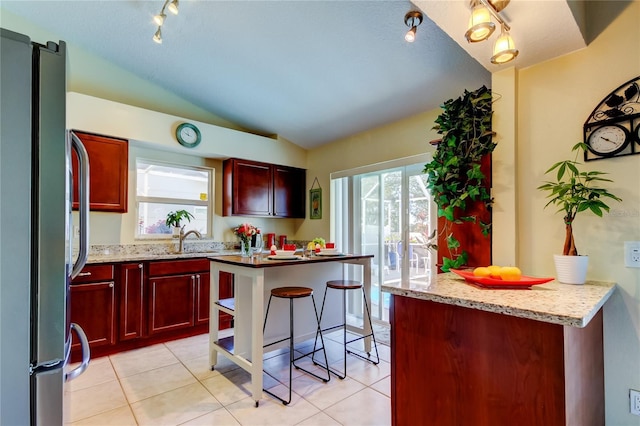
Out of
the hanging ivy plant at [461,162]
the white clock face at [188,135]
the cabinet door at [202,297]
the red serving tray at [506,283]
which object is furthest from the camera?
the white clock face at [188,135]

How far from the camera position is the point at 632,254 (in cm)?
159

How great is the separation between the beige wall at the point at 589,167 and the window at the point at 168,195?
356 cm

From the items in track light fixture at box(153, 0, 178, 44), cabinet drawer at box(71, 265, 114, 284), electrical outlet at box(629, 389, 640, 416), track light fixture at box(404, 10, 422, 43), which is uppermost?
track light fixture at box(153, 0, 178, 44)

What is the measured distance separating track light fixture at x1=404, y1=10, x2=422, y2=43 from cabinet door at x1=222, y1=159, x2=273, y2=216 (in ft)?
8.81

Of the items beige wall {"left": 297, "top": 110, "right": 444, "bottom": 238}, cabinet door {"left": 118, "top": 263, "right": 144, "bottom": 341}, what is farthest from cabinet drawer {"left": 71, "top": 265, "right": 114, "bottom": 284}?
beige wall {"left": 297, "top": 110, "right": 444, "bottom": 238}

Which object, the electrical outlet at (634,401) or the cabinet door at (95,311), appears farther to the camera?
the cabinet door at (95,311)

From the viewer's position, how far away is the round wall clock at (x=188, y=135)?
3.70 m

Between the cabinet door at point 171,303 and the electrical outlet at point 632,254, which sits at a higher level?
the electrical outlet at point 632,254

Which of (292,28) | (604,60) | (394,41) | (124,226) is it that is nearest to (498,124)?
(604,60)

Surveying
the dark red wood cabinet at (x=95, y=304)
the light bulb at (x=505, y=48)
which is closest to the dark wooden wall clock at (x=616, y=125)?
the light bulb at (x=505, y=48)

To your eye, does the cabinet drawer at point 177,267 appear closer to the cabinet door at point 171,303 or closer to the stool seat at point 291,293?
the cabinet door at point 171,303

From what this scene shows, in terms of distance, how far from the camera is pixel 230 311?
8.41ft

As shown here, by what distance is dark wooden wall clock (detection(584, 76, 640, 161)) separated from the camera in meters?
1.59

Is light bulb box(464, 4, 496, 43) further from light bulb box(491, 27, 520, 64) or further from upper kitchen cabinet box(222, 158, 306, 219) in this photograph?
upper kitchen cabinet box(222, 158, 306, 219)
